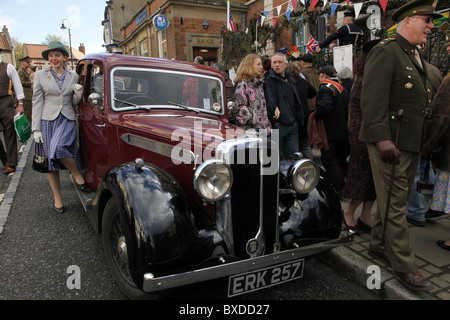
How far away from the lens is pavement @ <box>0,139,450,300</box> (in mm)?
2248

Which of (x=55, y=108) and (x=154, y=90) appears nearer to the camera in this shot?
(x=154, y=90)

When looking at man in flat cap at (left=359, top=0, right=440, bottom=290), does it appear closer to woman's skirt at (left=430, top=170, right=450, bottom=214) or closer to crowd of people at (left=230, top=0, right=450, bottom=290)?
crowd of people at (left=230, top=0, right=450, bottom=290)

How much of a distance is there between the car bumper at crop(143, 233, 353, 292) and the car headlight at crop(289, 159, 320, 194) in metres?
0.42

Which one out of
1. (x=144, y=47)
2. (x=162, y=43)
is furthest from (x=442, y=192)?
(x=144, y=47)

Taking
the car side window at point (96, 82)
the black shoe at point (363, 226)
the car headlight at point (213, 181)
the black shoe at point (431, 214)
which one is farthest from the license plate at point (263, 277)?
the black shoe at point (431, 214)

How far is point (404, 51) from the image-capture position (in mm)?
2357

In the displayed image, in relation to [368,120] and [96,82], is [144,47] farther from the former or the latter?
[368,120]

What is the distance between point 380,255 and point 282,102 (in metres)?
2.34

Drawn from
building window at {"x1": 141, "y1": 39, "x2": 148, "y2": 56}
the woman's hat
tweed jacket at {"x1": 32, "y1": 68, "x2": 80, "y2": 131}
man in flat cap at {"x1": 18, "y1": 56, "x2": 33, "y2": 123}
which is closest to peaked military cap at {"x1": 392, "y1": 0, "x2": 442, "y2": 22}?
tweed jacket at {"x1": 32, "y1": 68, "x2": 80, "y2": 131}

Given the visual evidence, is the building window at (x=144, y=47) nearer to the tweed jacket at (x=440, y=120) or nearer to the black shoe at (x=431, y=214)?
the black shoe at (x=431, y=214)

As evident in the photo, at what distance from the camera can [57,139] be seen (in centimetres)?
364

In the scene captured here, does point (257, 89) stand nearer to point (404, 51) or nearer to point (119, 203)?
point (404, 51)
